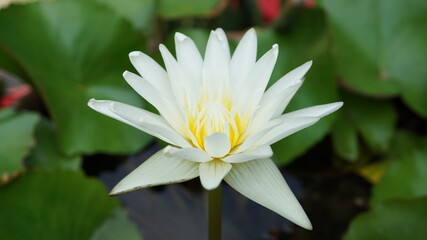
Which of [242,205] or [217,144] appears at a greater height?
[217,144]

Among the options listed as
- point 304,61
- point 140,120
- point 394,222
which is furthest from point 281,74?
point 140,120

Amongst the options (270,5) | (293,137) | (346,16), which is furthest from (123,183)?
(270,5)

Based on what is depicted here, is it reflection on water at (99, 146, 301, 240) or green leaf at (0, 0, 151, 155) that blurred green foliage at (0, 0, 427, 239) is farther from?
reflection on water at (99, 146, 301, 240)

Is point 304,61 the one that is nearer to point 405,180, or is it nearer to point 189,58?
point 405,180

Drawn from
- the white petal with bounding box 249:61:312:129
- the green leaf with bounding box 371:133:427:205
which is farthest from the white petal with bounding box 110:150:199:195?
the green leaf with bounding box 371:133:427:205

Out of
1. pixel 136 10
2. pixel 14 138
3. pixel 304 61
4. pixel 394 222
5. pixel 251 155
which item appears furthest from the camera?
pixel 136 10

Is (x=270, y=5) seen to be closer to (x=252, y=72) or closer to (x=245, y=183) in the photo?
(x=252, y=72)

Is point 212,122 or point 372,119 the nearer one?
point 212,122

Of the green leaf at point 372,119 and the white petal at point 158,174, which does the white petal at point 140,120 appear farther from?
the green leaf at point 372,119
